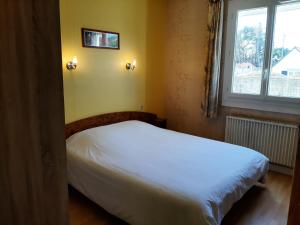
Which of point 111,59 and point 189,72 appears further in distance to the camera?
point 189,72

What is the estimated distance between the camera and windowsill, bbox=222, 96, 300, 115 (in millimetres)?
3102

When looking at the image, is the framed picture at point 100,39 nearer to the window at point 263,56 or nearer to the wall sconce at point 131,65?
the wall sconce at point 131,65

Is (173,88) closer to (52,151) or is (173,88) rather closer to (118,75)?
(118,75)

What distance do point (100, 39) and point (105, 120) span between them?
1.14 metres

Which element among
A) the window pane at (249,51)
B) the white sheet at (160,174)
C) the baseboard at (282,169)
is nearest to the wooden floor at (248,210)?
the white sheet at (160,174)

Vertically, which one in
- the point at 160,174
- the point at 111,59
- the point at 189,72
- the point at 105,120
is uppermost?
the point at 111,59

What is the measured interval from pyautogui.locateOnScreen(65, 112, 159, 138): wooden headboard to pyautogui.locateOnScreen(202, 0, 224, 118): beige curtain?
3.20 ft

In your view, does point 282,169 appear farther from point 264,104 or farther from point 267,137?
point 264,104

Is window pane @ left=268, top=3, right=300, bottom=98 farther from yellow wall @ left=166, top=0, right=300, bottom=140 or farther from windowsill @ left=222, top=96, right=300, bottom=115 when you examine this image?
yellow wall @ left=166, top=0, right=300, bottom=140

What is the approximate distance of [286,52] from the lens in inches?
122

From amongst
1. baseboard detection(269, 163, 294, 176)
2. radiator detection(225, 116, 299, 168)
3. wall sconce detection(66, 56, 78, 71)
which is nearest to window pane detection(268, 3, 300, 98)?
radiator detection(225, 116, 299, 168)

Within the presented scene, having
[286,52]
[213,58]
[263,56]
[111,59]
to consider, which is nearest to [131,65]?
[111,59]

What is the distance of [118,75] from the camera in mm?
3547

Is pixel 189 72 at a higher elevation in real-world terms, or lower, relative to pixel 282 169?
higher
